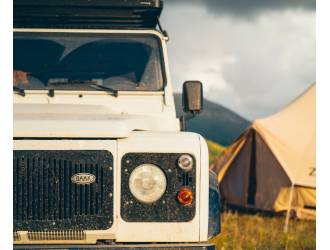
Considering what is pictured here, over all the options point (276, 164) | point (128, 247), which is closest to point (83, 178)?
point (128, 247)

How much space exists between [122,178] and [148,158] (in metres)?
0.21

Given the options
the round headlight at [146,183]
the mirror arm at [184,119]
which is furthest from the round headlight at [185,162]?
the mirror arm at [184,119]

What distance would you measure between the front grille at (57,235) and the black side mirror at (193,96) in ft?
6.08

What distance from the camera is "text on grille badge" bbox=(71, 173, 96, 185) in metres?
4.25

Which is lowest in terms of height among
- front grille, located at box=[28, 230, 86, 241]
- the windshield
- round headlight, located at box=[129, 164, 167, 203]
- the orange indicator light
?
front grille, located at box=[28, 230, 86, 241]

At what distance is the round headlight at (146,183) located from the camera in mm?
4332

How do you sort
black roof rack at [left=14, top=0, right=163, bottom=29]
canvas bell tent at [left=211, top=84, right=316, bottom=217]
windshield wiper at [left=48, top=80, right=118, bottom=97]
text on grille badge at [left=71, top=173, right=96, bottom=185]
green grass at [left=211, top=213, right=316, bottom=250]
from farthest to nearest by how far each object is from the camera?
canvas bell tent at [left=211, top=84, right=316, bottom=217] → green grass at [left=211, top=213, right=316, bottom=250] → black roof rack at [left=14, top=0, right=163, bottom=29] → windshield wiper at [left=48, top=80, right=118, bottom=97] → text on grille badge at [left=71, top=173, right=96, bottom=185]

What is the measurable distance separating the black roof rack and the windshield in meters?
0.10

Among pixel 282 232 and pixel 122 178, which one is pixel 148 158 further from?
pixel 282 232

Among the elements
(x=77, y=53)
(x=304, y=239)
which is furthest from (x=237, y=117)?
(x=77, y=53)

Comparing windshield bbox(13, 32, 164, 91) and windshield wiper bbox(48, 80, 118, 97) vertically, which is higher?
windshield bbox(13, 32, 164, 91)

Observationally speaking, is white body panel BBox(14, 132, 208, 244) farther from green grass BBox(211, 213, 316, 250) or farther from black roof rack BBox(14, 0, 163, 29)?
green grass BBox(211, 213, 316, 250)

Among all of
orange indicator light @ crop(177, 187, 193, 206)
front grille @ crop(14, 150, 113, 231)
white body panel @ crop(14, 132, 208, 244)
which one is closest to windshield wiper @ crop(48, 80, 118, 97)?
white body panel @ crop(14, 132, 208, 244)

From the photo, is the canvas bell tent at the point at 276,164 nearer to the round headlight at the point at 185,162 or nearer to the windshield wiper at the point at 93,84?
the windshield wiper at the point at 93,84
